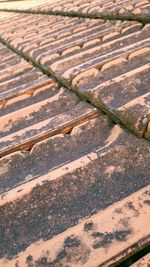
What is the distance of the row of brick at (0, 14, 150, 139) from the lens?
1.45 m

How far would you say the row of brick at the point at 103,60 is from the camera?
145 centimetres

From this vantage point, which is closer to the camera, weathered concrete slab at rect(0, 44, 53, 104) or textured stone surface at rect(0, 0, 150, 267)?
textured stone surface at rect(0, 0, 150, 267)

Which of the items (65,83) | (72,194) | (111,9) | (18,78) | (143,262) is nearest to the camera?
(143,262)

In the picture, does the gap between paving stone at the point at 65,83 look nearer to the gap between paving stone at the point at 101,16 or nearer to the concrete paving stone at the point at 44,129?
the concrete paving stone at the point at 44,129

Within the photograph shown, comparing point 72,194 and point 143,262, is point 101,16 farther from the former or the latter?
point 143,262

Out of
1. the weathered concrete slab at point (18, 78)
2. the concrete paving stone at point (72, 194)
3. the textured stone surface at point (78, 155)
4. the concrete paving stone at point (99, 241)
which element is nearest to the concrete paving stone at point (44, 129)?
the textured stone surface at point (78, 155)

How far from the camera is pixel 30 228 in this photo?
1.07 meters

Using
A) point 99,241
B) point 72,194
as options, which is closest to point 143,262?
point 99,241

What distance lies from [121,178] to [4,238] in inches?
16.7

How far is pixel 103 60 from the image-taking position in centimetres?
192

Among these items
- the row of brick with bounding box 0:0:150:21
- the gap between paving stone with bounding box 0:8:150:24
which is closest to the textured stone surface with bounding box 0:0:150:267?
the gap between paving stone with bounding box 0:8:150:24

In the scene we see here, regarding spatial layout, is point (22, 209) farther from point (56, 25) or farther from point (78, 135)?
point (56, 25)

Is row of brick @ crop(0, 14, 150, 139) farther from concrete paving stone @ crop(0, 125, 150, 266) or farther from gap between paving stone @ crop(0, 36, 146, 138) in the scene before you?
concrete paving stone @ crop(0, 125, 150, 266)

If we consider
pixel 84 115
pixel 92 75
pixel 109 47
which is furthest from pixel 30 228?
pixel 109 47
